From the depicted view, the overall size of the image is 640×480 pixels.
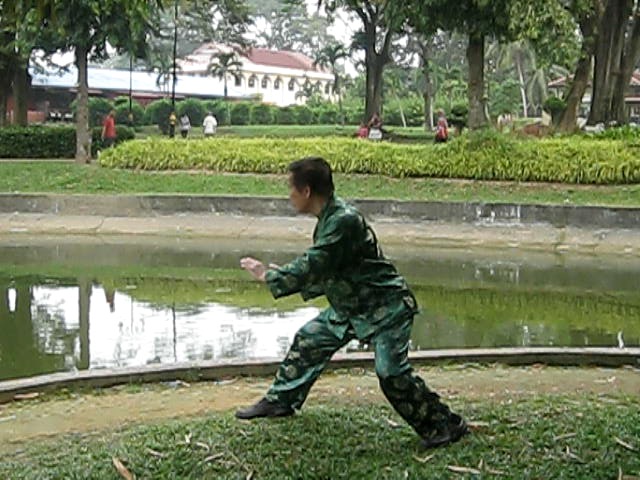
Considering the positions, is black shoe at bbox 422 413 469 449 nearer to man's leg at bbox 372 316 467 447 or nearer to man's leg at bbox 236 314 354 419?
man's leg at bbox 372 316 467 447

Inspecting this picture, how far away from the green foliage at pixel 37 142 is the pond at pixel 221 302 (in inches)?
380

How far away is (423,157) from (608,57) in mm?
10844

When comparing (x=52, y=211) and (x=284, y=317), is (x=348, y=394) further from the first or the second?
(x=52, y=211)

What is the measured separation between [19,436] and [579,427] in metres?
2.90

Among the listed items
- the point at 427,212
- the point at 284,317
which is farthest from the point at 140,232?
the point at 284,317

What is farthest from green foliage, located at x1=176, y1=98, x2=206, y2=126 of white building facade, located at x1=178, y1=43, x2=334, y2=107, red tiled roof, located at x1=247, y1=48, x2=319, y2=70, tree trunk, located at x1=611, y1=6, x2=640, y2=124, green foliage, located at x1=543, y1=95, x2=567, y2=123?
tree trunk, located at x1=611, y1=6, x2=640, y2=124

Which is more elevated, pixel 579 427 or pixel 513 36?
pixel 513 36

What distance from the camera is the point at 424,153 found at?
20.0 meters

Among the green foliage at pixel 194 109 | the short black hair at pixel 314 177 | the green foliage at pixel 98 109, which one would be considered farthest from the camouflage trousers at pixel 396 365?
the green foliage at pixel 194 109

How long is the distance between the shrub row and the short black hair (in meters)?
22.2

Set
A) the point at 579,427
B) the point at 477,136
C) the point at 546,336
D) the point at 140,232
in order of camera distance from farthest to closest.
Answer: the point at 477,136
the point at 140,232
the point at 546,336
the point at 579,427

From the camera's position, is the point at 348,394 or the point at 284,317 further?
the point at 284,317

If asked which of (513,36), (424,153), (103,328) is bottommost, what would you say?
(103,328)

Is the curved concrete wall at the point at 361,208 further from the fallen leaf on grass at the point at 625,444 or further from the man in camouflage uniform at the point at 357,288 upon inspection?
the man in camouflage uniform at the point at 357,288
